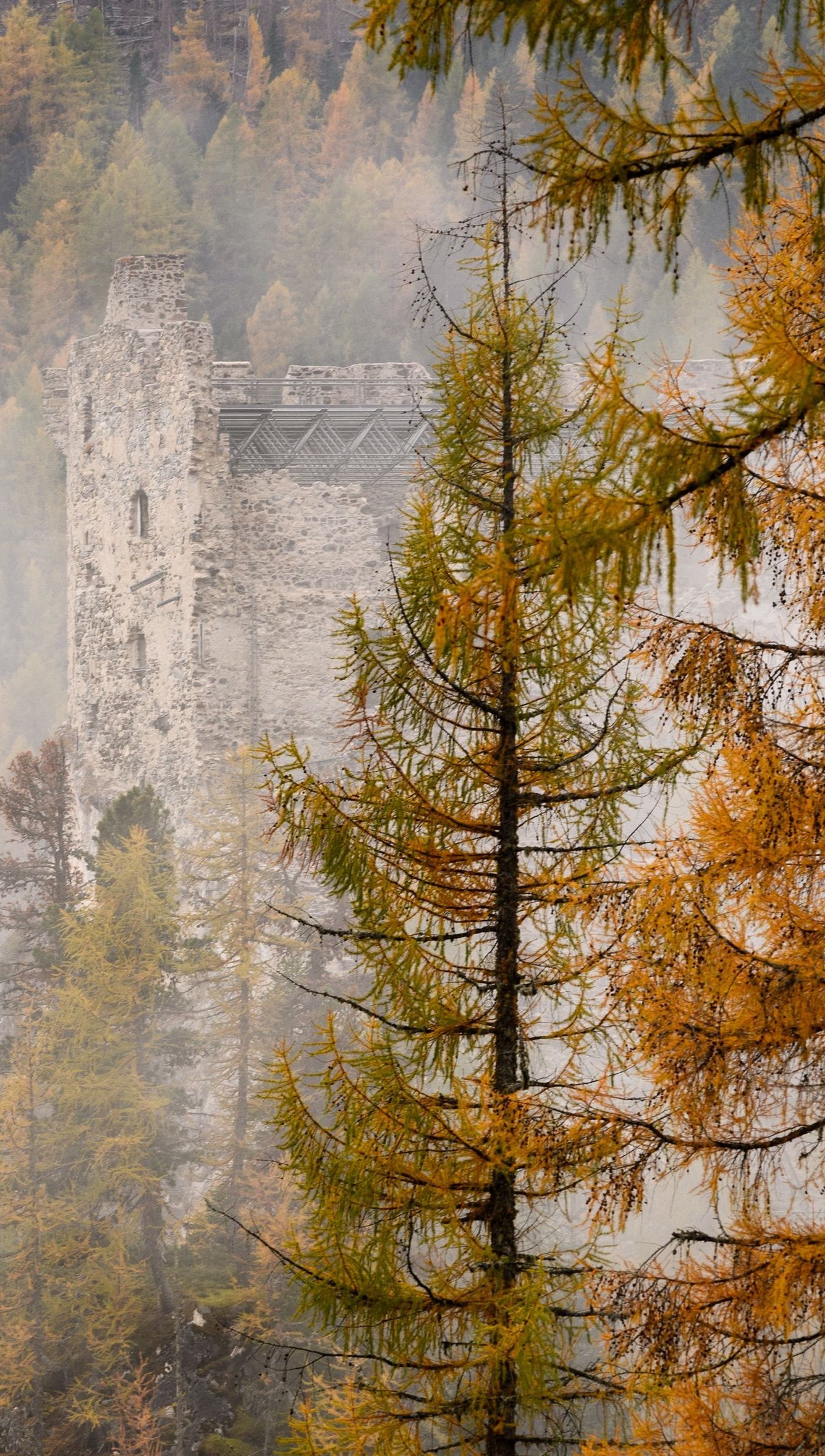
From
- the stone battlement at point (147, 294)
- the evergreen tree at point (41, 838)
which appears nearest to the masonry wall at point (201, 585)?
the stone battlement at point (147, 294)

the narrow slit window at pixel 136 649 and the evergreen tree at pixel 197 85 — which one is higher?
the evergreen tree at pixel 197 85

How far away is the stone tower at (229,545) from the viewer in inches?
829

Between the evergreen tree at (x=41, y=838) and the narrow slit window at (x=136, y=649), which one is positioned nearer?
the evergreen tree at (x=41, y=838)

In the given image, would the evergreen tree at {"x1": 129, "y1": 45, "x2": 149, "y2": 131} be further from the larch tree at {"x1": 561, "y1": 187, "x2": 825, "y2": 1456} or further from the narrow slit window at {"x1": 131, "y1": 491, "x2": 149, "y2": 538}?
the larch tree at {"x1": 561, "y1": 187, "x2": 825, "y2": 1456}

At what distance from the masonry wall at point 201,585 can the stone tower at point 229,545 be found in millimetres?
24

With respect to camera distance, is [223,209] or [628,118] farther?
[223,209]

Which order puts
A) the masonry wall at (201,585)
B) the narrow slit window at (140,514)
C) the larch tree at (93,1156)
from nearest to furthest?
the larch tree at (93,1156), the masonry wall at (201,585), the narrow slit window at (140,514)

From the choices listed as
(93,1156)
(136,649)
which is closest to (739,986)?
(93,1156)

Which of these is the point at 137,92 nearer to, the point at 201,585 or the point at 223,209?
the point at 223,209

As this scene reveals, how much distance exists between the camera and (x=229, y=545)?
21125mm

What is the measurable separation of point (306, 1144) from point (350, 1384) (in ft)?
4.00

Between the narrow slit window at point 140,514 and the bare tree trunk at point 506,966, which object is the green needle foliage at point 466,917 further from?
the narrow slit window at point 140,514

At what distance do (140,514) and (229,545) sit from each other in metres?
2.11

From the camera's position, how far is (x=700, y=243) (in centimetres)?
4484
